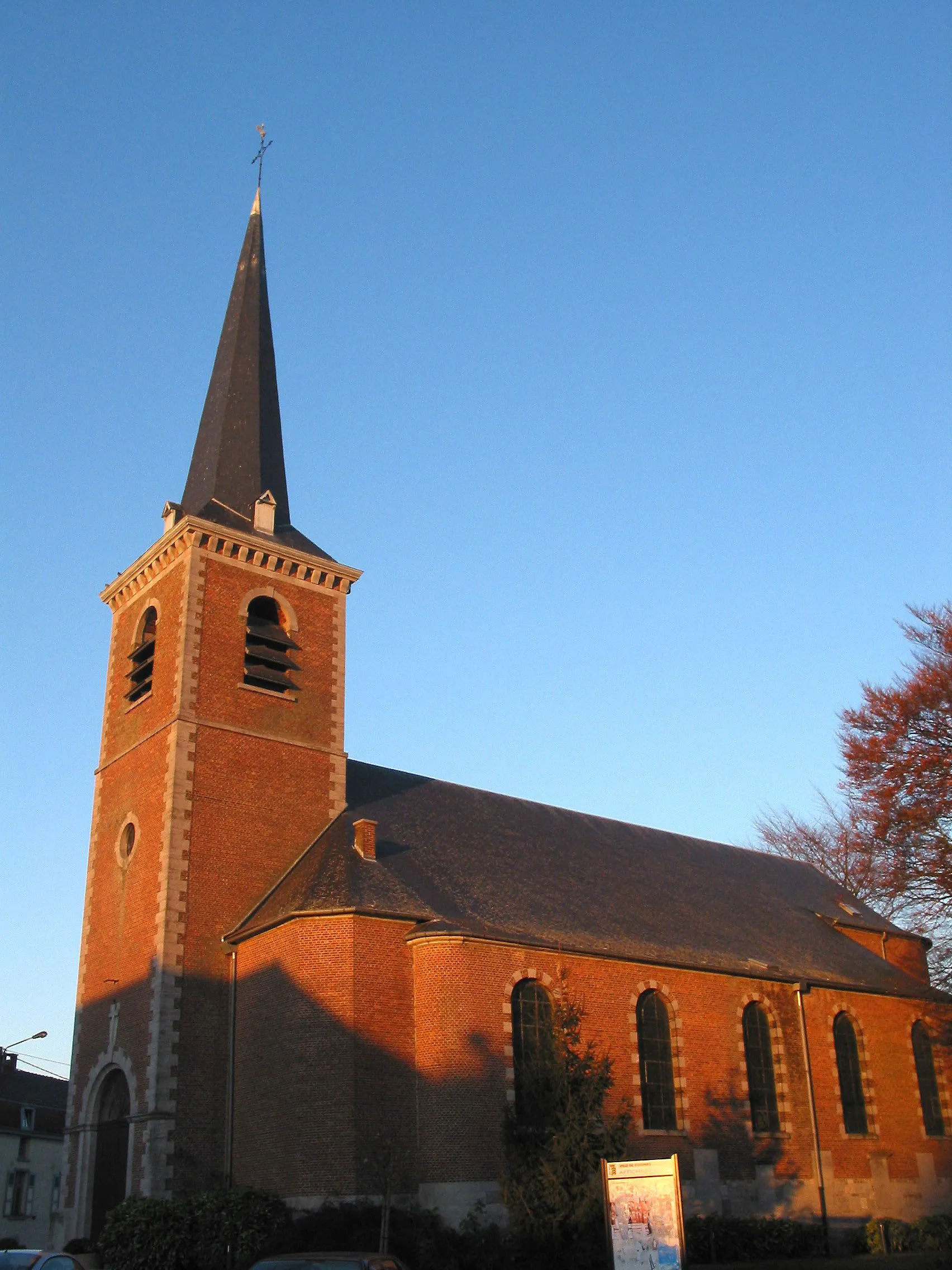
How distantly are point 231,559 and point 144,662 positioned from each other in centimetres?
312

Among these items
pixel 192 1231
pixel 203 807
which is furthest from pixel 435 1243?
pixel 203 807

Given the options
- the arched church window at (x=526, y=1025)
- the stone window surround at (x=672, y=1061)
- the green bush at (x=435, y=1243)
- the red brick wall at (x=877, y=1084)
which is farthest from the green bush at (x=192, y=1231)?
the red brick wall at (x=877, y=1084)

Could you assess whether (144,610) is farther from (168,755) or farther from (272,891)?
(272,891)

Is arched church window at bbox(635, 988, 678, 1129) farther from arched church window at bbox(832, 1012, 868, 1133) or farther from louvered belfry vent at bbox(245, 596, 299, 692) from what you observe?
louvered belfry vent at bbox(245, 596, 299, 692)

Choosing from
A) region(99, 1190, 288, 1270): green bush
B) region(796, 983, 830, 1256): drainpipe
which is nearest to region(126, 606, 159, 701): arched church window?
region(99, 1190, 288, 1270): green bush

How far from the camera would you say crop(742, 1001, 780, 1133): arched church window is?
26.3 m

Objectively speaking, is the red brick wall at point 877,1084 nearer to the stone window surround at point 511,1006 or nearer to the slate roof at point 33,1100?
the stone window surround at point 511,1006

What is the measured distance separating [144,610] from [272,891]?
763cm

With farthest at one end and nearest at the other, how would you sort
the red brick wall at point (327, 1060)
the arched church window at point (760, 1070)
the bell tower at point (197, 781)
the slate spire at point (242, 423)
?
the slate spire at point (242, 423)
the arched church window at point (760, 1070)
the bell tower at point (197, 781)
the red brick wall at point (327, 1060)

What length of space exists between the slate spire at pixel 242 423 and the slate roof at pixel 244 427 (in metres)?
0.02

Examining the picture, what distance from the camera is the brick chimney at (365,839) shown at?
79.2ft

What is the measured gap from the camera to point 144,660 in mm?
27781

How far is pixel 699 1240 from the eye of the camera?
2244 centimetres

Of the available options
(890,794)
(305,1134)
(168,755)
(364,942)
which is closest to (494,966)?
(364,942)
